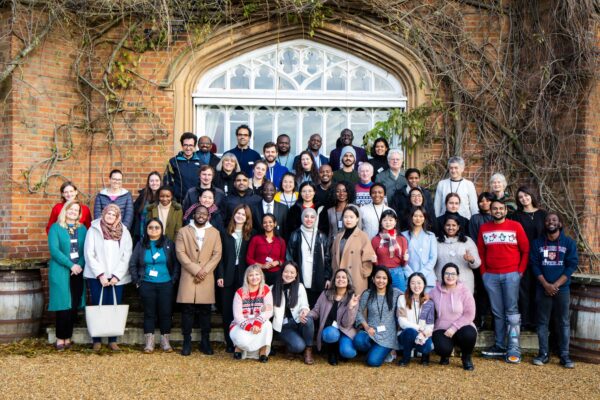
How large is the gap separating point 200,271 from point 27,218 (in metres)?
2.92

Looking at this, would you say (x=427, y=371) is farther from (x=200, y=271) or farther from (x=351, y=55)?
(x=351, y=55)

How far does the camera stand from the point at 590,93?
837 centimetres

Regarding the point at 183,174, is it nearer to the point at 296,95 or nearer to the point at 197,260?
the point at 197,260

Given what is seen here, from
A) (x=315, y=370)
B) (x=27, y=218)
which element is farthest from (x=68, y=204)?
(x=315, y=370)

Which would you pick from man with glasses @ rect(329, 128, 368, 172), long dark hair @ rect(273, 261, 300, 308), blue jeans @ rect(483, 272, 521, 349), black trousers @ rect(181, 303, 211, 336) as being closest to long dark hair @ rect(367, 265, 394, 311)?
long dark hair @ rect(273, 261, 300, 308)

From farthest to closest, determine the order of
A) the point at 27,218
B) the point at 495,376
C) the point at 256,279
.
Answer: the point at 27,218 → the point at 256,279 → the point at 495,376

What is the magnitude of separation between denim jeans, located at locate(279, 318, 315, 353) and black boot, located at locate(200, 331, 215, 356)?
2.48 feet

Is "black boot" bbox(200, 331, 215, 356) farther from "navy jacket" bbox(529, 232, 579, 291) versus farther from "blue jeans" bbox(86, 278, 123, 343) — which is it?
"navy jacket" bbox(529, 232, 579, 291)

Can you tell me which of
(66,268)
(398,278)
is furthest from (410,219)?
(66,268)

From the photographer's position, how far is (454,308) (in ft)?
21.0

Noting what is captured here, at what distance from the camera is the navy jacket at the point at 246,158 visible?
26.6 feet

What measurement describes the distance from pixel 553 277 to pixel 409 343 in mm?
1744

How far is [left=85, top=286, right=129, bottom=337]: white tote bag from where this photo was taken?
6355 millimetres

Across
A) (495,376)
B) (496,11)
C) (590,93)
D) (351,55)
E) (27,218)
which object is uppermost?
(496,11)
